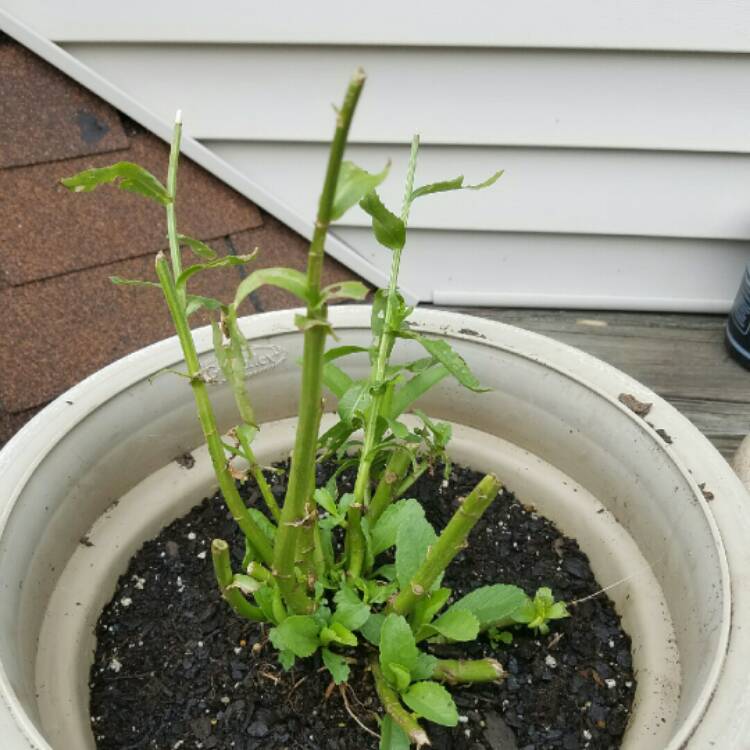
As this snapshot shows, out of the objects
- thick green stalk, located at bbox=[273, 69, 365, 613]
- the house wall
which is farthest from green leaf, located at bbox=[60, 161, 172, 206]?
the house wall

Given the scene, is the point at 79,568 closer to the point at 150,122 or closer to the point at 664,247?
the point at 150,122

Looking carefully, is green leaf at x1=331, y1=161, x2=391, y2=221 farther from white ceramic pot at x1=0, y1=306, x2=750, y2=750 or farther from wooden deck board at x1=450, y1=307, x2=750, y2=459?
wooden deck board at x1=450, y1=307, x2=750, y2=459

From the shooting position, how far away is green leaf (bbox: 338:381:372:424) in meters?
0.61

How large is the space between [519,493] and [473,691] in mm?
220

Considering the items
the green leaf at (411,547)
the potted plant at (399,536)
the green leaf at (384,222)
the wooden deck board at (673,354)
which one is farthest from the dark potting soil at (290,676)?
Result: the wooden deck board at (673,354)

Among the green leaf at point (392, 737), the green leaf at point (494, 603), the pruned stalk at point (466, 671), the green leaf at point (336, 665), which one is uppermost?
the green leaf at point (494, 603)

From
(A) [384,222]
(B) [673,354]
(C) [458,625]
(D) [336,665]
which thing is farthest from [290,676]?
(B) [673,354]

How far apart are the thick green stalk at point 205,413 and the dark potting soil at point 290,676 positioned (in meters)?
0.13

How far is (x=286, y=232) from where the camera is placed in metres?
1.46

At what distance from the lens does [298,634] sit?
603 millimetres

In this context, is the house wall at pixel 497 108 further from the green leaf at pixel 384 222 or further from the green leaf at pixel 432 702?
the green leaf at pixel 432 702

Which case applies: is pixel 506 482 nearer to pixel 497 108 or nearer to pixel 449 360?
pixel 449 360

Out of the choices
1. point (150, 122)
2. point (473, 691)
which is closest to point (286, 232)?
point (150, 122)

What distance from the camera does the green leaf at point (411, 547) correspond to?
0.62 metres
